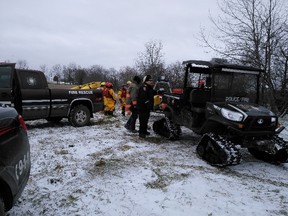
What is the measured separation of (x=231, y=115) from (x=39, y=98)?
5.84 meters

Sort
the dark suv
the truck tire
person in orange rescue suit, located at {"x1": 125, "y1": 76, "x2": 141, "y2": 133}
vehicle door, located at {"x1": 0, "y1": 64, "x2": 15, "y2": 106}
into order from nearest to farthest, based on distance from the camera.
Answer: the dark suv, vehicle door, located at {"x1": 0, "y1": 64, "x2": 15, "y2": 106}, person in orange rescue suit, located at {"x1": 125, "y1": 76, "x2": 141, "y2": 133}, the truck tire

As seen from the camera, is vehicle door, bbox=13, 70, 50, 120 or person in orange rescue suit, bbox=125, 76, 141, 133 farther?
person in orange rescue suit, bbox=125, 76, 141, 133

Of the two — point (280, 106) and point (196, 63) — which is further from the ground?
point (196, 63)

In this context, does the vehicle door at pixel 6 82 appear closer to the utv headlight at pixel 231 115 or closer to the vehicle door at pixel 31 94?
the vehicle door at pixel 31 94

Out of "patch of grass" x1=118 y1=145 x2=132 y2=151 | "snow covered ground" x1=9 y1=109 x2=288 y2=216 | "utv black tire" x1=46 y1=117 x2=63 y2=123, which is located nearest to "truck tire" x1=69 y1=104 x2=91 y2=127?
"utv black tire" x1=46 y1=117 x2=63 y2=123

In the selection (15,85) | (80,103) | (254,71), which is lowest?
(80,103)

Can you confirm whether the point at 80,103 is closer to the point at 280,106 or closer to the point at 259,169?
the point at 259,169

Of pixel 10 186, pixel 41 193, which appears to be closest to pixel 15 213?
pixel 41 193

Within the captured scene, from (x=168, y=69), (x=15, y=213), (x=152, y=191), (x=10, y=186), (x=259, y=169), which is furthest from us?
(x=168, y=69)

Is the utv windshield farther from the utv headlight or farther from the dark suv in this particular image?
the dark suv

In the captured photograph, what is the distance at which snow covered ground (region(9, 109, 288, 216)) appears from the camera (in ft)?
13.2

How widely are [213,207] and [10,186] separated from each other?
269 cm

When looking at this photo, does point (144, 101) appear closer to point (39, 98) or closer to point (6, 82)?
point (39, 98)

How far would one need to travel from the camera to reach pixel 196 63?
24.7 feet
